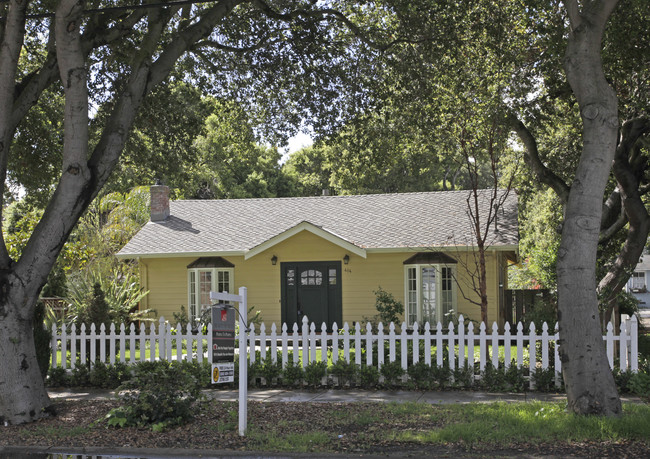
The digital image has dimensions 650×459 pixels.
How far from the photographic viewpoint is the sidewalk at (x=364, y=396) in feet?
33.8

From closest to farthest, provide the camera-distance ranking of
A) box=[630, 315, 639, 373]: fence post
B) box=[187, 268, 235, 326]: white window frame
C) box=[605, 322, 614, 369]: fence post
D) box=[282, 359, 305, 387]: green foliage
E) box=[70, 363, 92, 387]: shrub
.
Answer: box=[630, 315, 639, 373]: fence post → box=[605, 322, 614, 369]: fence post → box=[282, 359, 305, 387]: green foliage → box=[70, 363, 92, 387]: shrub → box=[187, 268, 235, 326]: white window frame

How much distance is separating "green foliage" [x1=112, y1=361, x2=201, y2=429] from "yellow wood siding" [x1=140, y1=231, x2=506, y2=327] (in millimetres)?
11015

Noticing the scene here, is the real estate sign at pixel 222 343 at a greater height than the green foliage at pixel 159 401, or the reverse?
the real estate sign at pixel 222 343

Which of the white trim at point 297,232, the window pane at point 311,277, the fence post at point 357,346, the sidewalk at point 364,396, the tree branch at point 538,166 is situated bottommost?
the sidewalk at point 364,396

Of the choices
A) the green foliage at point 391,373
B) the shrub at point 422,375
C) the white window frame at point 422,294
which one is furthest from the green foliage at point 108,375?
the white window frame at point 422,294

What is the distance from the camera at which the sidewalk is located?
1029 centimetres

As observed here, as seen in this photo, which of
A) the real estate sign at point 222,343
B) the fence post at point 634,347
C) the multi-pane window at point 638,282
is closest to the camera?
the real estate sign at point 222,343

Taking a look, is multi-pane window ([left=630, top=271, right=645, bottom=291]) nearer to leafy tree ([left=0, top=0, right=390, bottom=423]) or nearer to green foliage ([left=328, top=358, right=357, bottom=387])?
leafy tree ([left=0, top=0, right=390, bottom=423])

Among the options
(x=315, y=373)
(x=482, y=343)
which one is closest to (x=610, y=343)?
(x=482, y=343)

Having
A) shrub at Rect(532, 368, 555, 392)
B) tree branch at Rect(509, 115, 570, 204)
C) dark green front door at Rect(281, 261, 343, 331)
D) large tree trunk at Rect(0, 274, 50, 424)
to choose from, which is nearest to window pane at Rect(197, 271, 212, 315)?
dark green front door at Rect(281, 261, 343, 331)

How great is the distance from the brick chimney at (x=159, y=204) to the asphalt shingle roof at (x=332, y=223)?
1.05 ft

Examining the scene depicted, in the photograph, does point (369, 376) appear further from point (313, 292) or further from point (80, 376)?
point (313, 292)

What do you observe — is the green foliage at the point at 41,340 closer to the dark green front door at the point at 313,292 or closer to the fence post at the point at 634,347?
the dark green front door at the point at 313,292

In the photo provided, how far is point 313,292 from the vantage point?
19.9 metres
